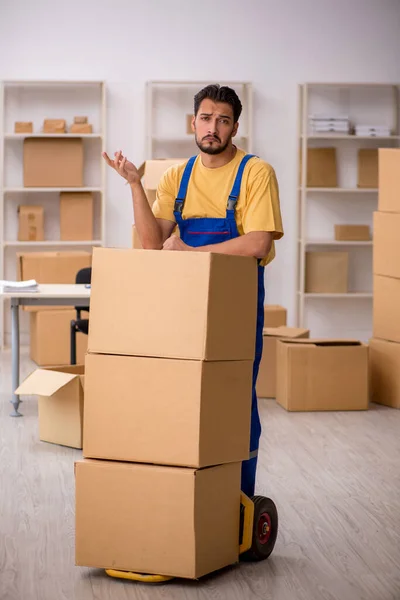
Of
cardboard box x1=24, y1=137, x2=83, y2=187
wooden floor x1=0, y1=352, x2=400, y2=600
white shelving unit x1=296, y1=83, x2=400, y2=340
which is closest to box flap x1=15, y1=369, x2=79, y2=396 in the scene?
wooden floor x1=0, y1=352, x2=400, y2=600

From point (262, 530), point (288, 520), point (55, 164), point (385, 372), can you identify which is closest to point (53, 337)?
point (55, 164)

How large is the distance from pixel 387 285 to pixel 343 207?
93.5 inches

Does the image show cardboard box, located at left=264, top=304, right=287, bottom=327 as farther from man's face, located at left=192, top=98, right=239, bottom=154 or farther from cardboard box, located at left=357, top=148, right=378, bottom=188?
man's face, located at left=192, top=98, right=239, bottom=154

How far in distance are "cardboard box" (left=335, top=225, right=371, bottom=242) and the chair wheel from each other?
4735mm

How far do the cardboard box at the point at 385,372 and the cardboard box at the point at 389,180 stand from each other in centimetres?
79

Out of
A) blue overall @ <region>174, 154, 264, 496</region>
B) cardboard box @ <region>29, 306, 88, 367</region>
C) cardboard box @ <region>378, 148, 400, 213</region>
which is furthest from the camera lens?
cardboard box @ <region>29, 306, 88, 367</region>

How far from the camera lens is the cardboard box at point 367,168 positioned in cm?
744

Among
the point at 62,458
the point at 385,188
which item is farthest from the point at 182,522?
the point at 385,188

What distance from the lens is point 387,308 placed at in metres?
5.43

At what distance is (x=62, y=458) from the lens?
414 centimetres

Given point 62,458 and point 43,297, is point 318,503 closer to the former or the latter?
point 62,458

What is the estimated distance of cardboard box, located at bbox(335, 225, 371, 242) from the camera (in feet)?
24.3

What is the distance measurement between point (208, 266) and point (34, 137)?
196 inches

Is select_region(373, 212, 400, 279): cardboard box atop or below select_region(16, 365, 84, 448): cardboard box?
atop
